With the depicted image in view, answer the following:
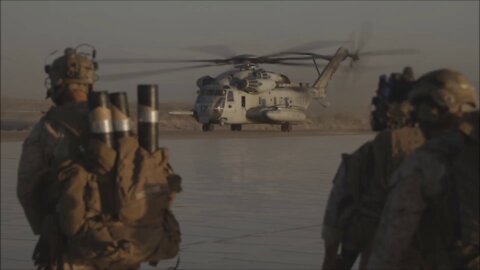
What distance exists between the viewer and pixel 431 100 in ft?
13.5

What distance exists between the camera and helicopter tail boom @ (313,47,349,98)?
50.0 metres

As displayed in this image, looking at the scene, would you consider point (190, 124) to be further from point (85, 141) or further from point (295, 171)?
point (85, 141)

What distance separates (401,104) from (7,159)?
737 inches

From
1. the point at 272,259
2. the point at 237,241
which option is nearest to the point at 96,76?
the point at 272,259

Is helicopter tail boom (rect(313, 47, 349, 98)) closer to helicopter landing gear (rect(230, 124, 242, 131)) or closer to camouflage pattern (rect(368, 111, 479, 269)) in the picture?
helicopter landing gear (rect(230, 124, 242, 131))

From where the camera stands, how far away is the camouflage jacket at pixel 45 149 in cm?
480

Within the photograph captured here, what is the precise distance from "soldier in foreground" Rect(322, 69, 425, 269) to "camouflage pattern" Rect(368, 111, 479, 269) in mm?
523

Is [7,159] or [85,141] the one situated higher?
[85,141]

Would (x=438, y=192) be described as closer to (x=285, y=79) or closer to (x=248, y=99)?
(x=248, y=99)

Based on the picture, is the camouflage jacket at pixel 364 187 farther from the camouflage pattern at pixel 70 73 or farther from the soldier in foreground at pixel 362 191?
the camouflage pattern at pixel 70 73

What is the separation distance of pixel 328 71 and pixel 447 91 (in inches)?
1822

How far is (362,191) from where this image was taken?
464 centimetres

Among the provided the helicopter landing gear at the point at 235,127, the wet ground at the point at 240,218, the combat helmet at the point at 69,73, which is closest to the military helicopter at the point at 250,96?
the helicopter landing gear at the point at 235,127

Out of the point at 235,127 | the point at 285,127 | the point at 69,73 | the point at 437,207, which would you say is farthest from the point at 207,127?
the point at 437,207
